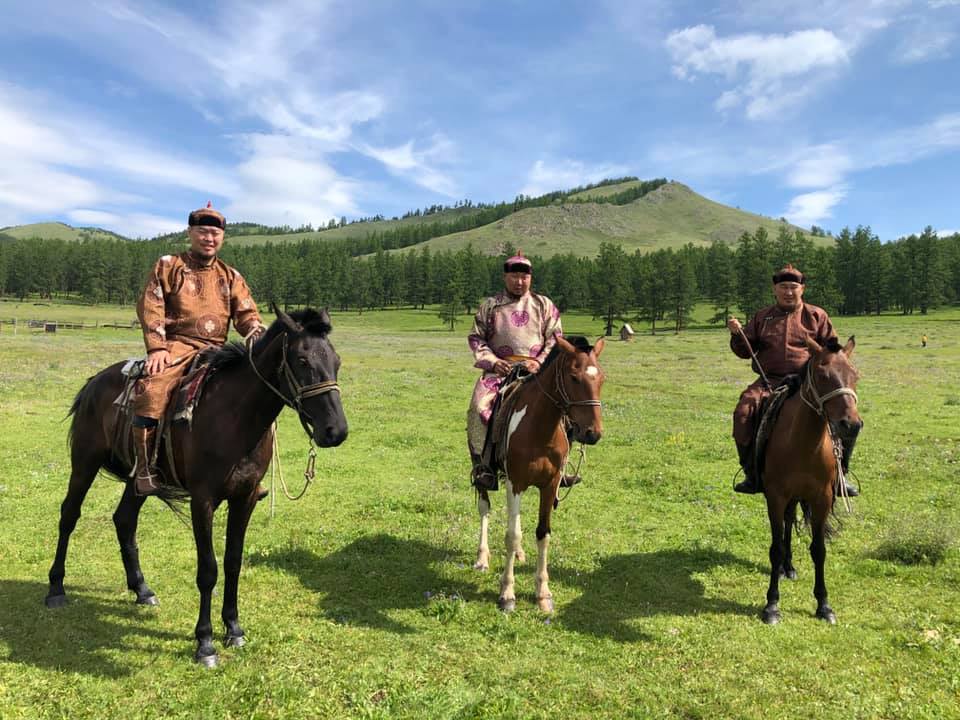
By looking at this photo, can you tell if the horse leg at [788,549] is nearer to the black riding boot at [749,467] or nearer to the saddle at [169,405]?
the black riding boot at [749,467]

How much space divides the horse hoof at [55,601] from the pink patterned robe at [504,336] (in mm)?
5639

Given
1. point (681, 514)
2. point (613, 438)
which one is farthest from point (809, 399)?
point (613, 438)

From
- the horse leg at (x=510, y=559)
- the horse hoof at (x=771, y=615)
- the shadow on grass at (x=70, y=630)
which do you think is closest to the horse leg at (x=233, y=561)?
the shadow on grass at (x=70, y=630)

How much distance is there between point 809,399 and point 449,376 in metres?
28.0

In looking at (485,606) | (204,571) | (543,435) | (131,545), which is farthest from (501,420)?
(131,545)

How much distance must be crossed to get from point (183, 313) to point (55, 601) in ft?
13.0

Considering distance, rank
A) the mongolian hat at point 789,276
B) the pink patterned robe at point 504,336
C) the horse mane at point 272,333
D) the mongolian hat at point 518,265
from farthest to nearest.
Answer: the pink patterned robe at point 504,336 < the mongolian hat at point 518,265 < the mongolian hat at point 789,276 < the horse mane at point 272,333

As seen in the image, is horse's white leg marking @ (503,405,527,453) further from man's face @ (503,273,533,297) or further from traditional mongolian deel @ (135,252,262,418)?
traditional mongolian deel @ (135,252,262,418)

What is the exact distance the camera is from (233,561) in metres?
6.27

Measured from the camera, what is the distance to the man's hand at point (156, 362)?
607 centimetres

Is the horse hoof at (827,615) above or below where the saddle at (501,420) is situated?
below

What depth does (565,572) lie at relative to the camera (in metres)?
8.50

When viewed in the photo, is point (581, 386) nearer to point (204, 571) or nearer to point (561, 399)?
point (561, 399)

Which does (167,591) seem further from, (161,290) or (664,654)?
(664,654)
